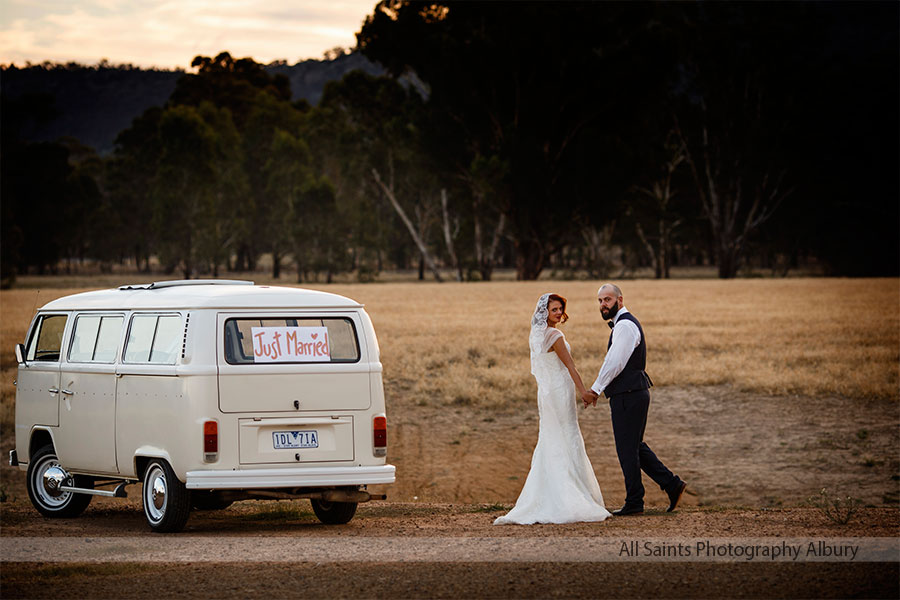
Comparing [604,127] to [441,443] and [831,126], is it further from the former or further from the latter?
[441,443]

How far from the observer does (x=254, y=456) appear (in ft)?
31.8

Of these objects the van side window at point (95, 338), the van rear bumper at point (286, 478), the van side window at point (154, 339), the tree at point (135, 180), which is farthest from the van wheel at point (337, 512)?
the tree at point (135, 180)

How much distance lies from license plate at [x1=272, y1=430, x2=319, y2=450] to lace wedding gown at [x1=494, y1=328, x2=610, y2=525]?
1.65 m

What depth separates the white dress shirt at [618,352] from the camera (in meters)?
10.1

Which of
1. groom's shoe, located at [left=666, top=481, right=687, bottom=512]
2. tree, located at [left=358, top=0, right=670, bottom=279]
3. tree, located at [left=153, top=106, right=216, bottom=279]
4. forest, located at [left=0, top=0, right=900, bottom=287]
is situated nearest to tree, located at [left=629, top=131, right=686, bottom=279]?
forest, located at [left=0, top=0, right=900, bottom=287]

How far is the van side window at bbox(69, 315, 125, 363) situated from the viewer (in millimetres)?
10641

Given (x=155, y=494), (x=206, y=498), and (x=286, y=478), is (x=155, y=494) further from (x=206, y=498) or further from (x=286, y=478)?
(x=286, y=478)

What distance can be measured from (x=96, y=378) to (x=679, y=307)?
34634 millimetres

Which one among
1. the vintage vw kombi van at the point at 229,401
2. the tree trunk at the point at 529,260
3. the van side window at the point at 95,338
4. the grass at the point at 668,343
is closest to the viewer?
the vintage vw kombi van at the point at 229,401

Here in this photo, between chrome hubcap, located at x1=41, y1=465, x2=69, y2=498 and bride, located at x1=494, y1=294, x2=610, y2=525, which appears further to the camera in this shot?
chrome hubcap, located at x1=41, y1=465, x2=69, y2=498

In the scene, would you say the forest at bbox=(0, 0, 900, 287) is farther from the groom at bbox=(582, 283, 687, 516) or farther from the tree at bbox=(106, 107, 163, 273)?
the groom at bbox=(582, 283, 687, 516)

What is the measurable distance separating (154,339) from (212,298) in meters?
0.71

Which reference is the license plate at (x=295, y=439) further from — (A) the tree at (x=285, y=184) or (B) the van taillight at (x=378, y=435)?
(A) the tree at (x=285, y=184)

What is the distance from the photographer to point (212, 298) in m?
9.78
